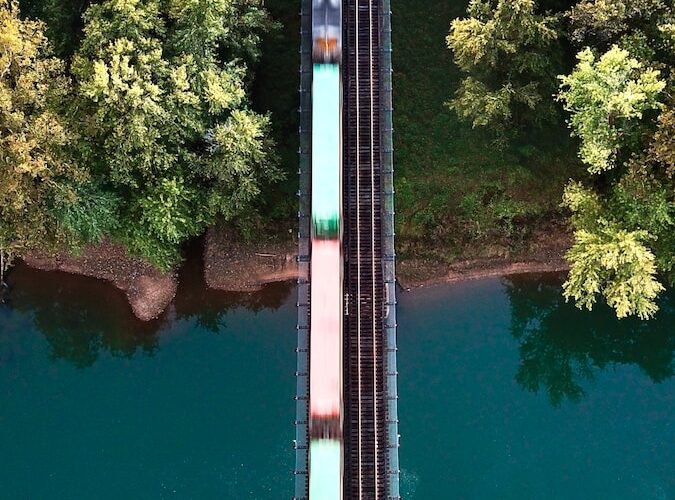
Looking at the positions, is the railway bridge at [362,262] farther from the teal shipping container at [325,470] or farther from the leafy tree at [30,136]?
the leafy tree at [30,136]

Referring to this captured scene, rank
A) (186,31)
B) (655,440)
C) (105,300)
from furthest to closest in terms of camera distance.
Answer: (105,300)
(655,440)
(186,31)

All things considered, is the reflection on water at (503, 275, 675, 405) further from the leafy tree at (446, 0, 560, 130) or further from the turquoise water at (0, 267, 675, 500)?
the leafy tree at (446, 0, 560, 130)

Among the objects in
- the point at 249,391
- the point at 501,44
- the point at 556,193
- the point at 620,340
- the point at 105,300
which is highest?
the point at 501,44

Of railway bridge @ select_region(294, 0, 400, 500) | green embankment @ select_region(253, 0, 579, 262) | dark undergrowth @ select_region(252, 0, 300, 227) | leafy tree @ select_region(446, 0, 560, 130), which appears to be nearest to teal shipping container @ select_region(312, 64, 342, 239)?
railway bridge @ select_region(294, 0, 400, 500)

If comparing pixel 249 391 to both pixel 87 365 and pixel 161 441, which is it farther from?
pixel 87 365

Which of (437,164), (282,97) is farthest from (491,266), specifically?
(282,97)

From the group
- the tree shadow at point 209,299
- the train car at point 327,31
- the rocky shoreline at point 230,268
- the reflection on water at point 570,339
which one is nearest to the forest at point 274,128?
the rocky shoreline at point 230,268

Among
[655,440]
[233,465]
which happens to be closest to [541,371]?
[655,440]
